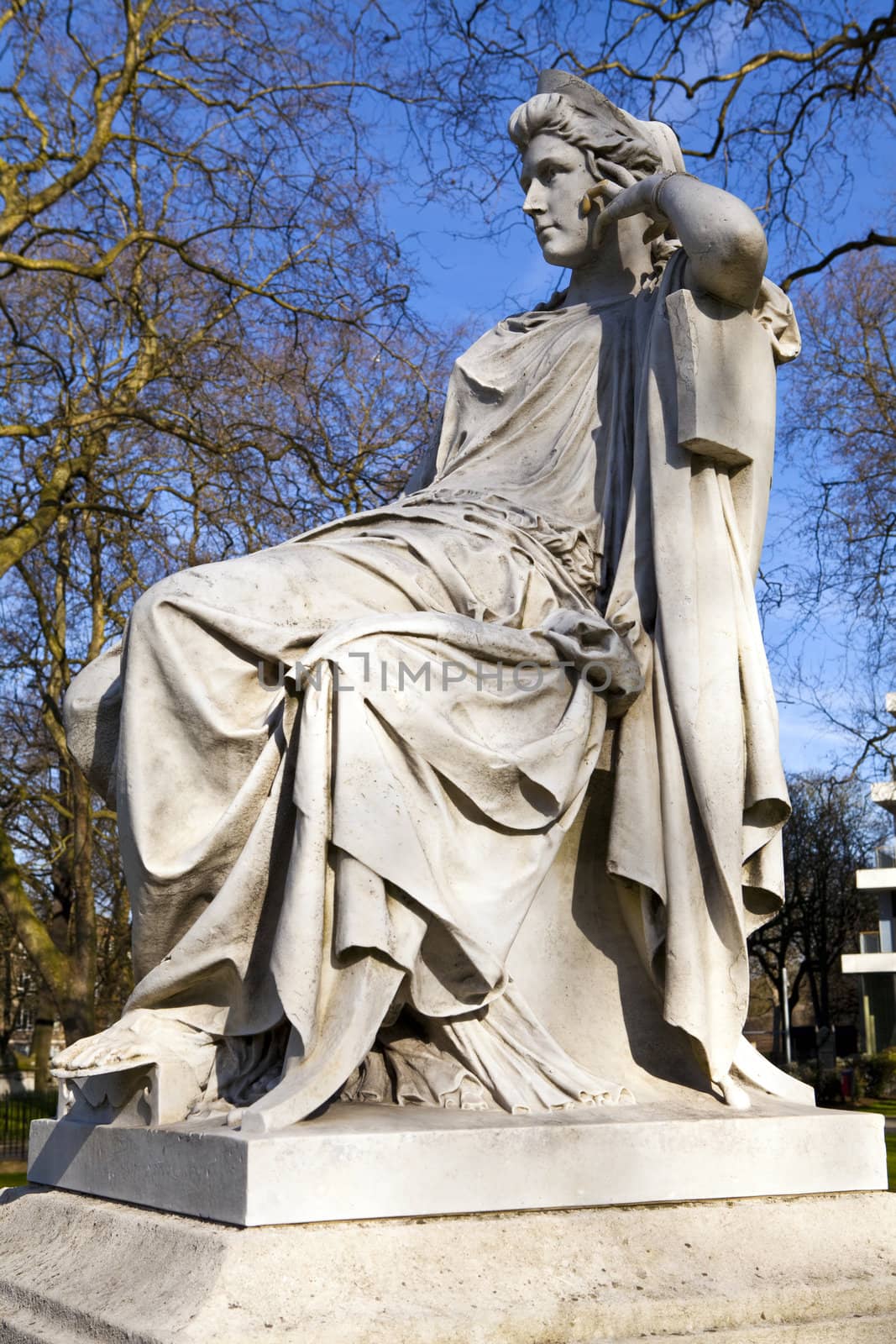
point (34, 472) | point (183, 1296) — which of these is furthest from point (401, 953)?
point (34, 472)

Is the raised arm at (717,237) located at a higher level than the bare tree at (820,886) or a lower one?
higher

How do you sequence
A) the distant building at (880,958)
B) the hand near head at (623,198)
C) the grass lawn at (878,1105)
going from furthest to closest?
the distant building at (880,958)
the grass lawn at (878,1105)
the hand near head at (623,198)

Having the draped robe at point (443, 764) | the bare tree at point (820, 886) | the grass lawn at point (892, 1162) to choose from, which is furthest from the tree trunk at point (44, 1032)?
the bare tree at point (820, 886)

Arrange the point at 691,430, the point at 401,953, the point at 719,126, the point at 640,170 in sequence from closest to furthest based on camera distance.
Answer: the point at 401,953 → the point at 691,430 → the point at 640,170 → the point at 719,126

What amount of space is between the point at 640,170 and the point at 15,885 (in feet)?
34.2

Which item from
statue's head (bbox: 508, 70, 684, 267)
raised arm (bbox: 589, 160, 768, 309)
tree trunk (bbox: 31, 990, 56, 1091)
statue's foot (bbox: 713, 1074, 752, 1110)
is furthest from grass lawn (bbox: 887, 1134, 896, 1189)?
tree trunk (bbox: 31, 990, 56, 1091)

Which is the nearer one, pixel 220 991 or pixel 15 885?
pixel 220 991

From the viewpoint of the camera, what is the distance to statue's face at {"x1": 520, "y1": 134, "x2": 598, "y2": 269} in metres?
4.78

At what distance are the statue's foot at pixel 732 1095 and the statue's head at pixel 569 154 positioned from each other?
2.50m

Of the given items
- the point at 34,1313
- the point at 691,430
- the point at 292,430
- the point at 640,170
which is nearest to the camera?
the point at 34,1313

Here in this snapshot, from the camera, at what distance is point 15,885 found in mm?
13688

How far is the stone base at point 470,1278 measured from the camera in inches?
104

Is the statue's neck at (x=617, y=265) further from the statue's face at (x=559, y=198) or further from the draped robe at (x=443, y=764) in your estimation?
the draped robe at (x=443, y=764)

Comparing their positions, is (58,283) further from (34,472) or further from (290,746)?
(290,746)
